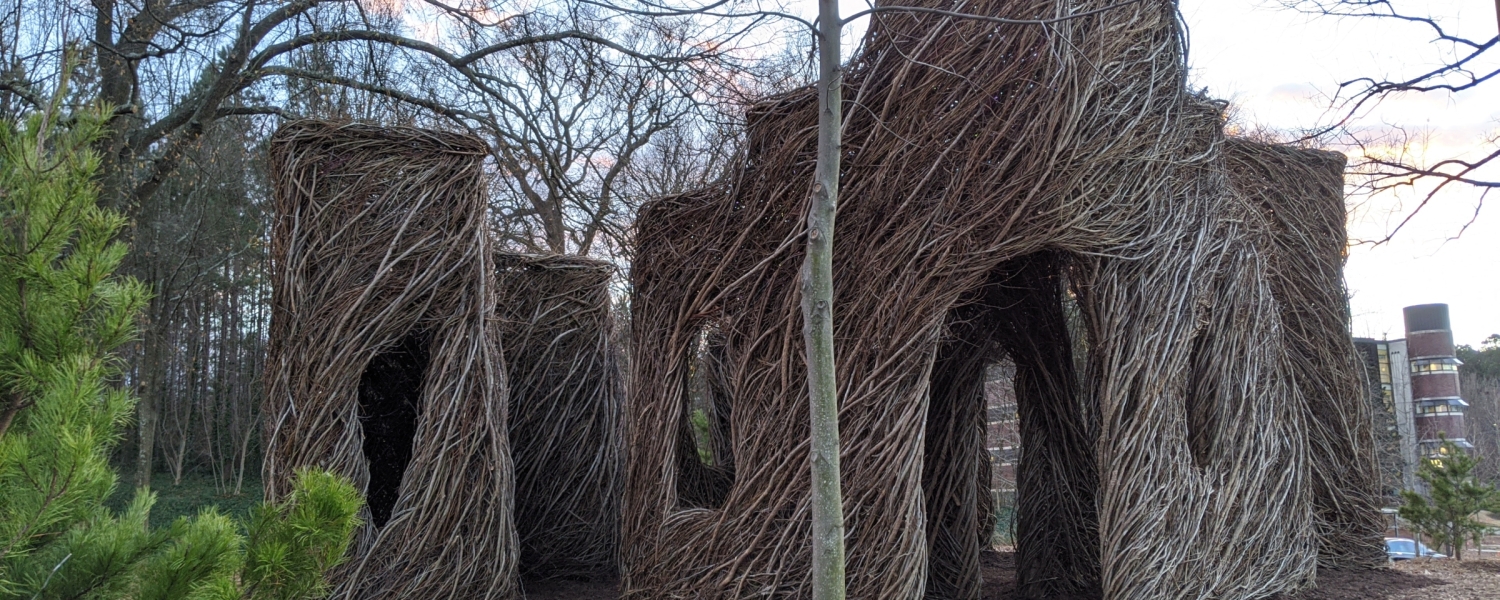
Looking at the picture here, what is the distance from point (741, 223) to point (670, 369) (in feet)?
2.88

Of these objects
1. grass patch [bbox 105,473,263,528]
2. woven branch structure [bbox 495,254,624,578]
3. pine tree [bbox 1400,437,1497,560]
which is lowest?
grass patch [bbox 105,473,263,528]

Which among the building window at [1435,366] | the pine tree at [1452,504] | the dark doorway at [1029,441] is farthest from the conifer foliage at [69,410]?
the building window at [1435,366]

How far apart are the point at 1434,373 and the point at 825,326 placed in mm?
22314

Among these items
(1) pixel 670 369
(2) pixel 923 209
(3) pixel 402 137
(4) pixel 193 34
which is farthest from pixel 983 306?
(4) pixel 193 34

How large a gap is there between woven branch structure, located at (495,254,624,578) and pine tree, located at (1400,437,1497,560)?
282 inches

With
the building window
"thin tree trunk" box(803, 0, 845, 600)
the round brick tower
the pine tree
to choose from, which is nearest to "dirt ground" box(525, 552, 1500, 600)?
the pine tree

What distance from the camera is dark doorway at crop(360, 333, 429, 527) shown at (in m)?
6.48

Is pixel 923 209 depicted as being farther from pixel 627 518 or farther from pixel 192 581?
pixel 192 581

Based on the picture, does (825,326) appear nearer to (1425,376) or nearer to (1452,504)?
(1452,504)

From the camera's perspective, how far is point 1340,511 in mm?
6930

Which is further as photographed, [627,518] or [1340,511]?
[1340,511]

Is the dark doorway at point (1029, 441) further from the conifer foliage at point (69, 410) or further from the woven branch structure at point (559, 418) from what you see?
the conifer foliage at point (69, 410)

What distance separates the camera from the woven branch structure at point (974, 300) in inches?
172

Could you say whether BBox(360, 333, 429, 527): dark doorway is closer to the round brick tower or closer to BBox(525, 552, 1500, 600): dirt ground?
BBox(525, 552, 1500, 600): dirt ground
